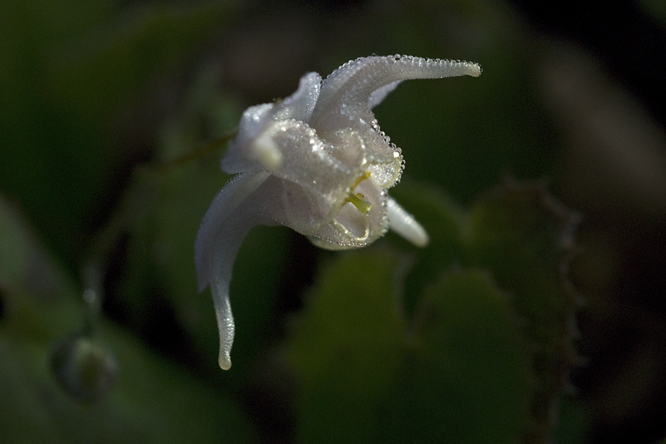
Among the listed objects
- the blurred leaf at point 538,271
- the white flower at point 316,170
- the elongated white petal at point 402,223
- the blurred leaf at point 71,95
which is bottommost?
the blurred leaf at point 71,95

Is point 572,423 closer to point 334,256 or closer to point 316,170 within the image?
point 334,256

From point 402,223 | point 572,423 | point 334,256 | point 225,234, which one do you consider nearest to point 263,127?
point 225,234

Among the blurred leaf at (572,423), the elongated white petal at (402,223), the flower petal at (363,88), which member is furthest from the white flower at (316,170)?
the blurred leaf at (572,423)

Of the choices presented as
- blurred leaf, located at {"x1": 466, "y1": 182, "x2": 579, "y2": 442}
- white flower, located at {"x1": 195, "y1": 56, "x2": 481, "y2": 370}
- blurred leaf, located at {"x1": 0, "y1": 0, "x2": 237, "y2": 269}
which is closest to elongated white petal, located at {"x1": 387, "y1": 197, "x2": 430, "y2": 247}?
white flower, located at {"x1": 195, "y1": 56, "x2": 481, "y2": 370}

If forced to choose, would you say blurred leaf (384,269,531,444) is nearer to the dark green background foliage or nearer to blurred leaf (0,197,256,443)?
the dark green background foliage

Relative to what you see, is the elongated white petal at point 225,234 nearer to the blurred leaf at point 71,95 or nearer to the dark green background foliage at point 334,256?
the dark green background foliage at point 334,256

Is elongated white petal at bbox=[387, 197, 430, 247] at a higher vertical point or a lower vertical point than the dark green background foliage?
higher
